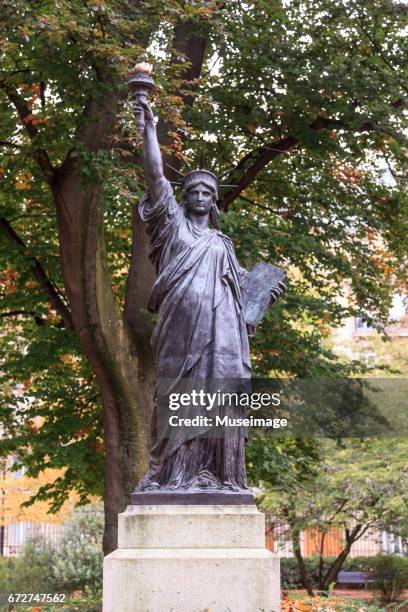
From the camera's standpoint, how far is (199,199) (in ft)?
26.0

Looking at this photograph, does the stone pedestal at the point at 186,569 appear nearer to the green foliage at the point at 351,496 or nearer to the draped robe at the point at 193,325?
the draped robe at the point at 193,325

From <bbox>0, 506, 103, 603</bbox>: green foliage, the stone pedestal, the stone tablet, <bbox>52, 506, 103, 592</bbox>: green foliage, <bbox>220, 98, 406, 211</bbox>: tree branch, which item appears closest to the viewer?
the stone pedestal

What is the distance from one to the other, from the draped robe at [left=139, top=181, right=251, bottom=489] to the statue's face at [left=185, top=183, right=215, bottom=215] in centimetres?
11

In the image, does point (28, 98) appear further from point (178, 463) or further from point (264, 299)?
point (178, 463)

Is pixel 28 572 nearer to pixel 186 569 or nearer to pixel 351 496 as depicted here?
pixel 351 496

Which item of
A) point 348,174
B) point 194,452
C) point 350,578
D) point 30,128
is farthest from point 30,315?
point 350,578

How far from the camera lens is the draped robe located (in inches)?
287

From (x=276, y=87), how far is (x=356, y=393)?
520 cm

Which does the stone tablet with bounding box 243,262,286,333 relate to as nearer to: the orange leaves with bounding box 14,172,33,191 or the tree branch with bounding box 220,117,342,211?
the tree branch with bounding box 220,117,342,211

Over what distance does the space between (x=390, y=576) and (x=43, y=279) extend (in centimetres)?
1173

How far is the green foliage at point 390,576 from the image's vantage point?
2217 centimetres

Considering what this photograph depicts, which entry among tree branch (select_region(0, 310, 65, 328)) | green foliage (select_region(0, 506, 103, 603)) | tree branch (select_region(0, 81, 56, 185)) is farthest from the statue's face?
green foliage (select_region(0, 506, 103, 603))

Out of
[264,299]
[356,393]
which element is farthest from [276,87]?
[264,299]

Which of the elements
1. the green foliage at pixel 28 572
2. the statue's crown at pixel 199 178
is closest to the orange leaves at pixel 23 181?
the green foliage at pixel 28 572
